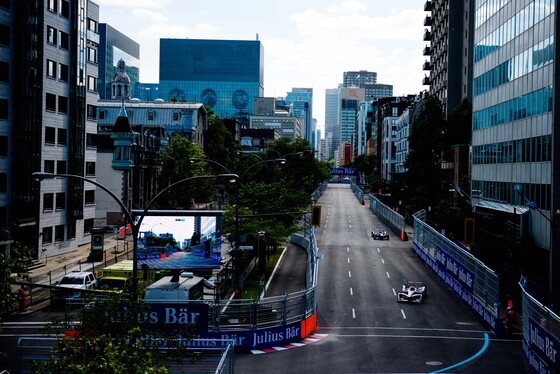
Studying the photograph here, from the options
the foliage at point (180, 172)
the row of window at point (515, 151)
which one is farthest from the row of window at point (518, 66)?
the foliage at point (180, 172)

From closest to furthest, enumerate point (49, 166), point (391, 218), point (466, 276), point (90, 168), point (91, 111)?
1. point (466, 276)
2. point (49, 166)
3. point (91, 111)
4. point (90, 168)
5. point (391, 218)

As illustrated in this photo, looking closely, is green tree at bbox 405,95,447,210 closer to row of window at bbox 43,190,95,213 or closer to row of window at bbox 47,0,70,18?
row of window at bbox 43,190,95,213

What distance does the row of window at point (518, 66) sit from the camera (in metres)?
48.2

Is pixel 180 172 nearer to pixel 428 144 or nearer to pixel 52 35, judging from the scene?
pixel 52 35

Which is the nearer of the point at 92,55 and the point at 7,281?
the point at 7,281

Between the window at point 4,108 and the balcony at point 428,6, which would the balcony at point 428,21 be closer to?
the balcony at point 428,6

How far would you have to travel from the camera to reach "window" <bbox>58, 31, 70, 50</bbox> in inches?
2343

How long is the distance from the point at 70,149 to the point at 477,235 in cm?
4035

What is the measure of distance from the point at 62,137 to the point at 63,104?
3.15 meters

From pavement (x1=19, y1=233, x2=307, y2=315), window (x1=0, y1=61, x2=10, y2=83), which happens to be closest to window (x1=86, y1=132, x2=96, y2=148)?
pavement (x1=19, y1=233, x2=307, y2=315)

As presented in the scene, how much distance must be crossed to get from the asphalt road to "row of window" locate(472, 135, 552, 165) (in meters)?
12.7

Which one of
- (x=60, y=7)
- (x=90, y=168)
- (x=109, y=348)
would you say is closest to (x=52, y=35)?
(x=60, y=7)

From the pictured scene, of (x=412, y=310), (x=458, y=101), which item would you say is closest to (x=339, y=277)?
(x=412, y=310)

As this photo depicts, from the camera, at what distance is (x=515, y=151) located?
56.2 m
